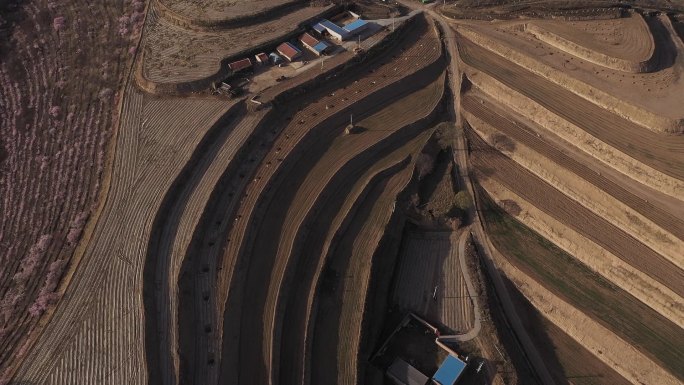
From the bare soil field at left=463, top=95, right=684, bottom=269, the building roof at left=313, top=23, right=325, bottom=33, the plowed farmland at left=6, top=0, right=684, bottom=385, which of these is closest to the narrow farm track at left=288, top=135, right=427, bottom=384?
the plowed farmland at left=6, top=0, right=684, bottom=385

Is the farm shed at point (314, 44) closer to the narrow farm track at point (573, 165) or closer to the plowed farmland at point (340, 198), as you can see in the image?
the plowed farmland at point (340, 198)

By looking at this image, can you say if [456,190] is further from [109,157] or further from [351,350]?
[109,157]

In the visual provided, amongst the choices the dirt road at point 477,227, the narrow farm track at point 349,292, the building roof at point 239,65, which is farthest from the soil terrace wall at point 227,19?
the narrow farm track at point 349,292

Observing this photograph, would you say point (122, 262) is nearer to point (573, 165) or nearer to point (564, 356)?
point (564, 356)

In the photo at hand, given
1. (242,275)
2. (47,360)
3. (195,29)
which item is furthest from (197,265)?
(195,29)

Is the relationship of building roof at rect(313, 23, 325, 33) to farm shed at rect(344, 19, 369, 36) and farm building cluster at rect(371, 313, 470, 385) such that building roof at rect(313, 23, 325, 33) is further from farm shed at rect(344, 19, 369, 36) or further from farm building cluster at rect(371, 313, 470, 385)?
farm building cluster at rect(371, 313, 470, 385)

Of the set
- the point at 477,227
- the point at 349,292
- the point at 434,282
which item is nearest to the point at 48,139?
the point at 349,292
